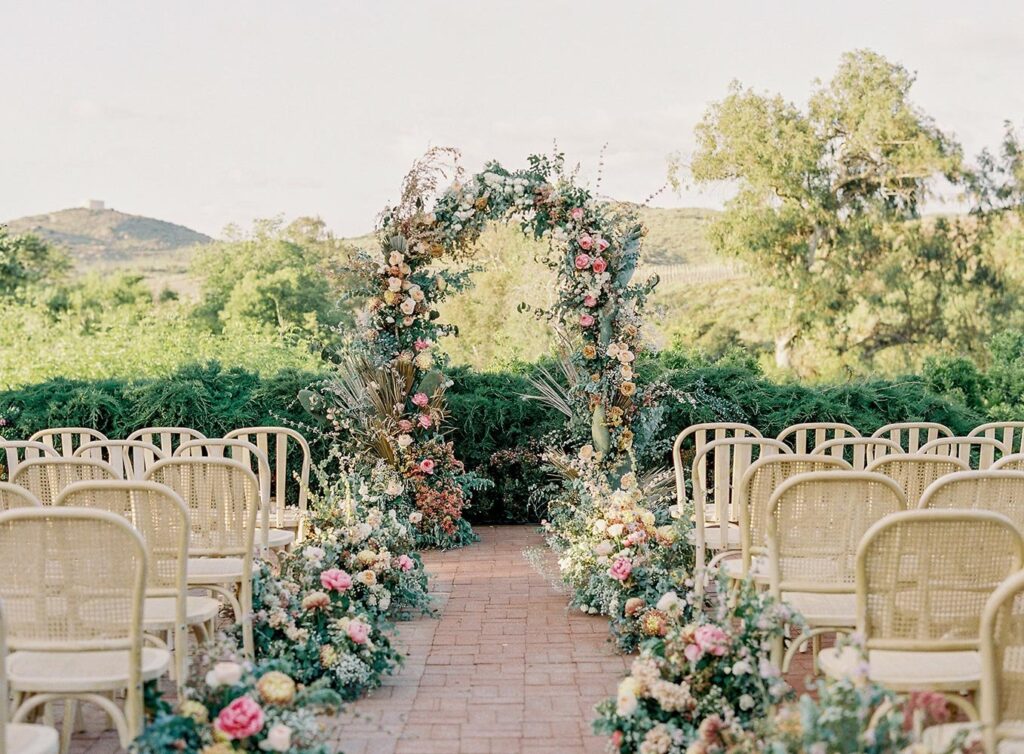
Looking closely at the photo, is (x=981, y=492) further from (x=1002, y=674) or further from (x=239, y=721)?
(x=239, y=721)

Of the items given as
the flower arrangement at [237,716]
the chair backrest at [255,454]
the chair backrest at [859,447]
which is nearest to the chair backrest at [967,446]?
the chair backrest at [859,447]

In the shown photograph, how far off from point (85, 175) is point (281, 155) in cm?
676

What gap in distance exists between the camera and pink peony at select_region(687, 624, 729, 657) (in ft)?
10.4

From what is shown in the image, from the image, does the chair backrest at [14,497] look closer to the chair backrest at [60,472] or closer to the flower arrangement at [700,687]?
the chair backrest at [60,472]

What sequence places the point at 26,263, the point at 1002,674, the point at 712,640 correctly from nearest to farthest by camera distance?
the point at 1002,674 < the point at 712,640 < the point at 26,263

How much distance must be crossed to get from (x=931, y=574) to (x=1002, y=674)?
440 mm

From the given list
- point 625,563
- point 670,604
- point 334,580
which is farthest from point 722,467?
point 334,580

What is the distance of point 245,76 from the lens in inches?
880

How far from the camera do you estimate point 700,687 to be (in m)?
3.27

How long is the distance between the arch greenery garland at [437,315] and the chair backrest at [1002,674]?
4820 mm

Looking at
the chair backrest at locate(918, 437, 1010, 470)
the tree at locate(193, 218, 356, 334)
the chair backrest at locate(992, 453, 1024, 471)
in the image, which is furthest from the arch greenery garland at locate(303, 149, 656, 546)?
the tree at locate(193, 218, 356, 334)

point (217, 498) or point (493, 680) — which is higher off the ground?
point (217, 498)

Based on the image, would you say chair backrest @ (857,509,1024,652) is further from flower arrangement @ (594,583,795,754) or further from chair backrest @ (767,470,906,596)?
chair backrest @ (767,470,906,596)

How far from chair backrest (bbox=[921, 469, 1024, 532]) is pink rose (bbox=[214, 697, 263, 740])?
1997 millimetres
